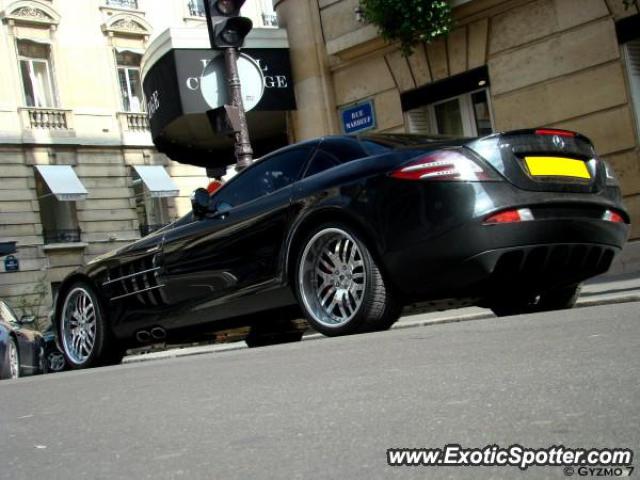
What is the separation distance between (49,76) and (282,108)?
19.6m

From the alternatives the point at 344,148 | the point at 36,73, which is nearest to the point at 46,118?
the point at 36,73

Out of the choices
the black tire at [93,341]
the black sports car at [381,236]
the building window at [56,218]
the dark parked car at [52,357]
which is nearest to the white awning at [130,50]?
the building window at [56,218]

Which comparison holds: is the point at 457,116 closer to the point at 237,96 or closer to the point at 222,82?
the point at 222,82

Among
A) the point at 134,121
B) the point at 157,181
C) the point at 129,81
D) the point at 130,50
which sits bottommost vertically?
the point at 157,181

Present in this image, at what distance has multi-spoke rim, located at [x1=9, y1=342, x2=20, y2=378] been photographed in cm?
955

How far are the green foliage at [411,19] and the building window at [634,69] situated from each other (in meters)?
2.45

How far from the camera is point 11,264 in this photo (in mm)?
30016

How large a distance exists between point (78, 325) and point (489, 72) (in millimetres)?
7021

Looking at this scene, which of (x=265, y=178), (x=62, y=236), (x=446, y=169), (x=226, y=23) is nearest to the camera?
(x=446, y=169)

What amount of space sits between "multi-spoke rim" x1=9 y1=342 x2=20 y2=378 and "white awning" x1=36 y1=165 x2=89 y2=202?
69.7 ft

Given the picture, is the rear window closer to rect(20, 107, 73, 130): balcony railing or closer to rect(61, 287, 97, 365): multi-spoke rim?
rect(61, 287, 97, 365): multi-spoke rim

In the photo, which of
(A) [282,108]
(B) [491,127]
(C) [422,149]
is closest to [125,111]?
(A) [282,108]

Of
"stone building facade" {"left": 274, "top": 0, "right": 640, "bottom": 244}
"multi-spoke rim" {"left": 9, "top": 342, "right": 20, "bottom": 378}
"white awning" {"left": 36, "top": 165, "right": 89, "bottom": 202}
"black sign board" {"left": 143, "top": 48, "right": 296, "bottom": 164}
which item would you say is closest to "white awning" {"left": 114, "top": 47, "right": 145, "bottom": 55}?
"white awning" {"left": 36, "top": 165, "right": 89, "bottom": 202}

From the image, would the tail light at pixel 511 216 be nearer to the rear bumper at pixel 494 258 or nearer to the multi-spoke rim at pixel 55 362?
the rear bumper at pixel 494 258
